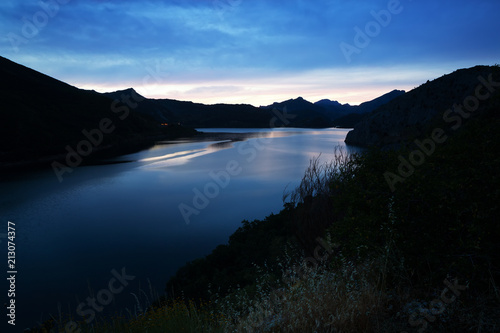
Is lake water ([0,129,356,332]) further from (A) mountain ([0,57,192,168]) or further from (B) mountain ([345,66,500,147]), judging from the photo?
(B) mountain ([345,66,500,147])

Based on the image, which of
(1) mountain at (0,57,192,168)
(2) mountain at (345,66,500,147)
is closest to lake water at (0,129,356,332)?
(1) mountain at (0,57,192,168)

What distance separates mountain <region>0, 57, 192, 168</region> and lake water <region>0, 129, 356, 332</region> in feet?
55.9

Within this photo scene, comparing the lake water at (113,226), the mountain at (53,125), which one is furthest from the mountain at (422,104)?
the mountain at (53,125)

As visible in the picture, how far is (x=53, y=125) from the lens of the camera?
62.2 meters

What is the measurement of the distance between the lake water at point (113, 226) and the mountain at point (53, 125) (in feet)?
55.9

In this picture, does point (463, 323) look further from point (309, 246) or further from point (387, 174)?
point (309, 246)

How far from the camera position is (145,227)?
17.4 m

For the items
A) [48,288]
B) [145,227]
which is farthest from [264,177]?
[48,288]

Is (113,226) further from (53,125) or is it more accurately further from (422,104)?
(53,125)

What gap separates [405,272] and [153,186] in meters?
27.3

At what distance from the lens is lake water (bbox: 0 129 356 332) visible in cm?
1104

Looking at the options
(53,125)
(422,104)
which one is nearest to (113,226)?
(422,104)

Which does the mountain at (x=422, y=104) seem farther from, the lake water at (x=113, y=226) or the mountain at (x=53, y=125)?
the mountain at (x=53, y=125)

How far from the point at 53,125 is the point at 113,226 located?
58.0m
